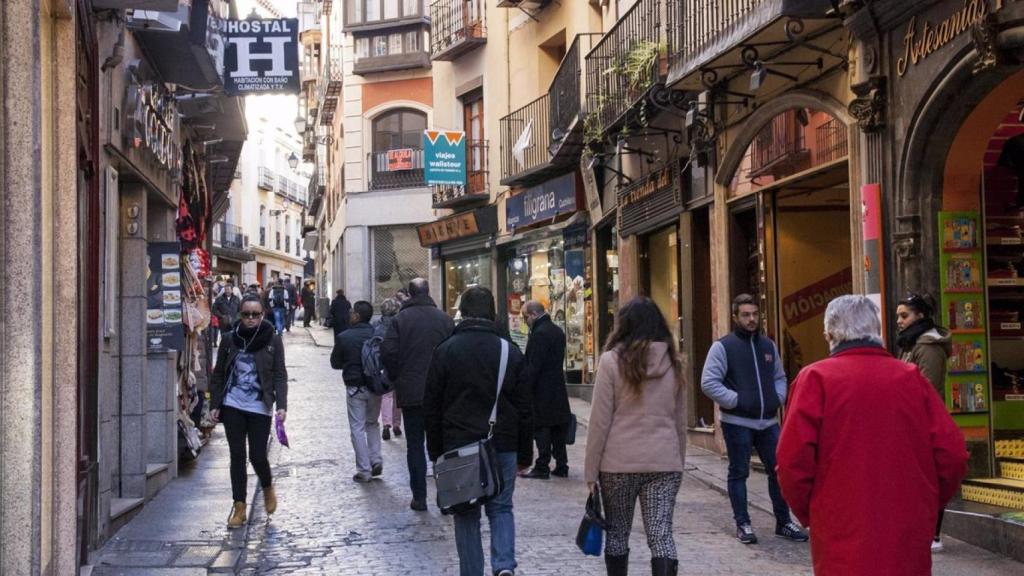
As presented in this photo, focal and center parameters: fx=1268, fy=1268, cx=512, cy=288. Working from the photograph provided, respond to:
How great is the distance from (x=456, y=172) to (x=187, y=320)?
14.6 meters

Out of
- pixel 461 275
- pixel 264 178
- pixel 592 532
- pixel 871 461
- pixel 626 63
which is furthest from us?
pixel 264 178

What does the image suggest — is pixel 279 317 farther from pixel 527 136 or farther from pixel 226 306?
pixel 527 136

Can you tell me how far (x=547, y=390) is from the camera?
1279 cm

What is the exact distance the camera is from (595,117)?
19062mm

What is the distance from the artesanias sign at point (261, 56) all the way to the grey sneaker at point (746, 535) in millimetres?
7411

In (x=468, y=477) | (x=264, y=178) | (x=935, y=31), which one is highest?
(x=264, y=178)

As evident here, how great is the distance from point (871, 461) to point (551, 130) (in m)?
17.9

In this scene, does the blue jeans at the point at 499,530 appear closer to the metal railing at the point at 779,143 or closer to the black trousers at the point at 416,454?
the black trousers at the point at 416,454

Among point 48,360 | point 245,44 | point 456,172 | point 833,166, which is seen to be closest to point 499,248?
point 456,172

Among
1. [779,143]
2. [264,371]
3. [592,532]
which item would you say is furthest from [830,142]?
[592,532]

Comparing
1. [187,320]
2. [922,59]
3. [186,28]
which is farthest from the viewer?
[187,320]

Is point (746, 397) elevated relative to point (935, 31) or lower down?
lower down

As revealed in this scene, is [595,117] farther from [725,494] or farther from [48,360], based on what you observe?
[48,360]

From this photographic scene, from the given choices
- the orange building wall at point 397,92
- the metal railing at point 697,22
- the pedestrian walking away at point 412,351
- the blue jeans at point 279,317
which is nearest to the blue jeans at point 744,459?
the pedestrian walking away at point 412,351
